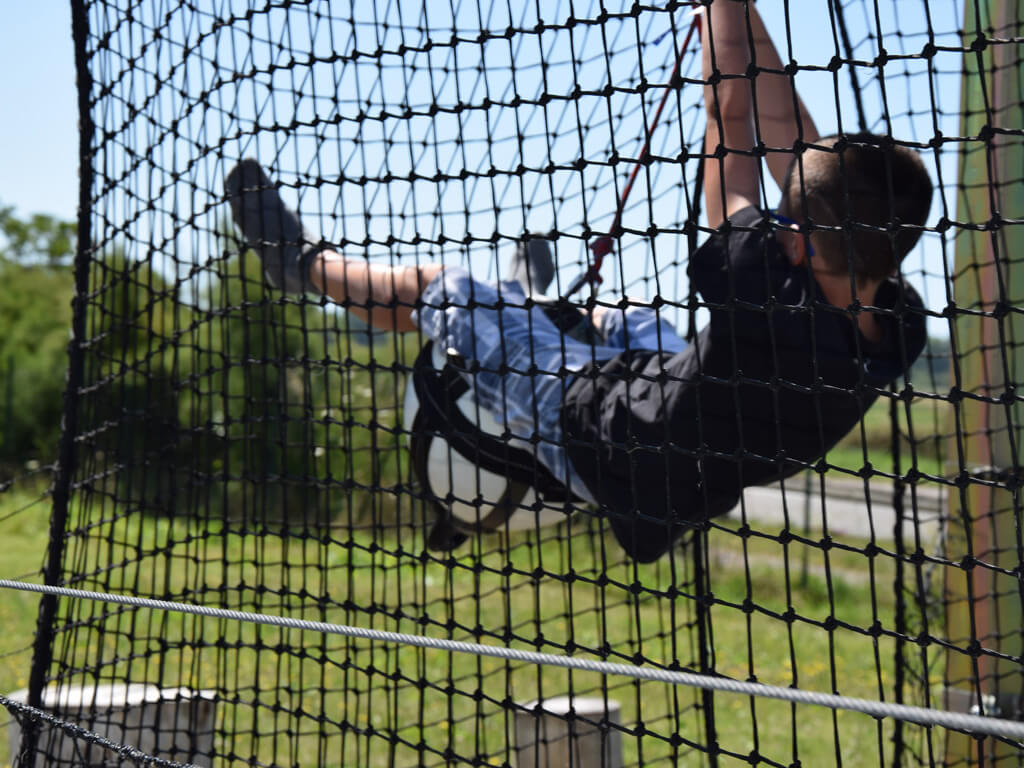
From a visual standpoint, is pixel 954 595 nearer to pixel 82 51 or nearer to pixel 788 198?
pixel 788 198

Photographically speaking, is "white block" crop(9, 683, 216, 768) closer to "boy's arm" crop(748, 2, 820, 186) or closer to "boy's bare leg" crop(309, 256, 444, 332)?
"boy's bare leg" crop(309, 256, 444, 332)

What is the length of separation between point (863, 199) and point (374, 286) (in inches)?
36.2

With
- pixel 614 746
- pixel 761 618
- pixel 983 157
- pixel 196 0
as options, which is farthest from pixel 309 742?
pixel 761 618

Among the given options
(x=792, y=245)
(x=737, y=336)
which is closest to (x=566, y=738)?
(x=737, y=336)

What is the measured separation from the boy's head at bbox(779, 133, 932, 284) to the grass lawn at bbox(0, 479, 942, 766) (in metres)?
0.51

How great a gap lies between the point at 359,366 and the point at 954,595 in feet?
4.69

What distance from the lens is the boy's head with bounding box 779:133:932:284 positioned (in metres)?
1.44

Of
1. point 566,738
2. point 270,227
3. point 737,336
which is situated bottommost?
point 566,738

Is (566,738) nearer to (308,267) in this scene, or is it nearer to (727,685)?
(308,267)

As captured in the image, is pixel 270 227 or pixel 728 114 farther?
pixel 270 227

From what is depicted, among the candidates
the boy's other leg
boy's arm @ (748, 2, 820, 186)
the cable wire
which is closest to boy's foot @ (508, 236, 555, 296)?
the boy's other leg

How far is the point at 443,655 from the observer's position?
5352 mm

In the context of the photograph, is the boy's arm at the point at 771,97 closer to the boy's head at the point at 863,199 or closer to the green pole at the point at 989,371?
the boy's head at the point at 863,199

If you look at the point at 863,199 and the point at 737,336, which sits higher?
the point at 863,199
